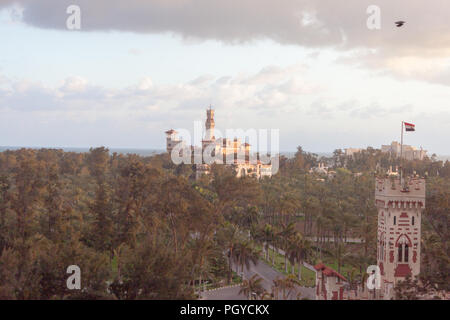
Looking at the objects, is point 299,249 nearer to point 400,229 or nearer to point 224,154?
point 400,229

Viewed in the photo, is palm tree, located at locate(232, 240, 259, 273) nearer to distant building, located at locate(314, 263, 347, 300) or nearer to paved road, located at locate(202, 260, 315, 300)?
paved road, located at locate(202, 260, 315, 300)

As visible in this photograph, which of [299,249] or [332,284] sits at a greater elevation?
[332,284]

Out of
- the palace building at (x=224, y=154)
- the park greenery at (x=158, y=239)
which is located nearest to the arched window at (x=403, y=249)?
the park greenery at (x=158, y=239)

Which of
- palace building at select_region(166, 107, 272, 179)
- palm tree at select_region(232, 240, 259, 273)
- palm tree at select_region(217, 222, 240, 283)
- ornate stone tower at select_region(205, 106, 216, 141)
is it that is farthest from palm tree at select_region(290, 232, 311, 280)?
ornate stone tower at select_region(205, 106, 216, 141)

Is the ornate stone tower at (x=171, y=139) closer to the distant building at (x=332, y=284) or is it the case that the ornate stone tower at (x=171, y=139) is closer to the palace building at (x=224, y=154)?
the palace building at (x=224, y=154)

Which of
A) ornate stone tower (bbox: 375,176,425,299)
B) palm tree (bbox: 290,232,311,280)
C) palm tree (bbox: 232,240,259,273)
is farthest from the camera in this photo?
palm tree (bbox: 232,240,259,273)

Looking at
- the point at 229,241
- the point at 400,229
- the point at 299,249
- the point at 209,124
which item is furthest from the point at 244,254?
the point at 209,124

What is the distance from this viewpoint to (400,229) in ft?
93.5

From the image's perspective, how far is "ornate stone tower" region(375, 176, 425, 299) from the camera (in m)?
28.4

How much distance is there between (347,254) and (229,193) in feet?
48.0

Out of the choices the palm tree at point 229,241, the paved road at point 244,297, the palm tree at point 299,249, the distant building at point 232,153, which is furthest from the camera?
the distant building at point 232,153

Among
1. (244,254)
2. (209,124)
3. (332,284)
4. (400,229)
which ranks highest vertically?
(209,124)

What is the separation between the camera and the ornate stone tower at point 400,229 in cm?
2838
